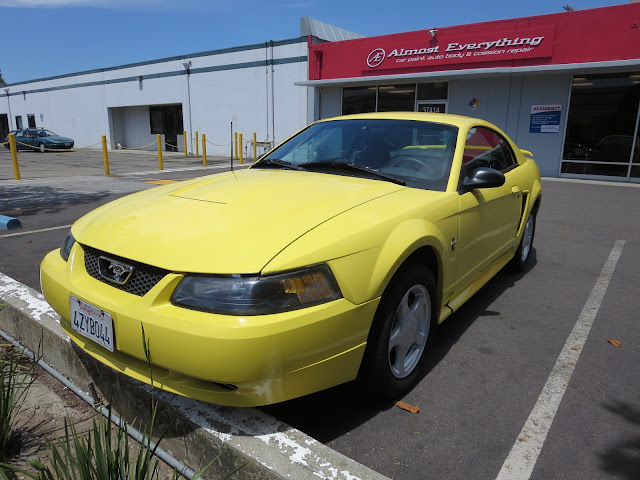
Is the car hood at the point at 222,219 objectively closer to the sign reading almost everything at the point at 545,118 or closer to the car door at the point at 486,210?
the car door at the point at 486,210

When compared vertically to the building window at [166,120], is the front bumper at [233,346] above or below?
below

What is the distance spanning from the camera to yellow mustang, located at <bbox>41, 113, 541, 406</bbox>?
177 centimetres

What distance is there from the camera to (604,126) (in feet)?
45.1

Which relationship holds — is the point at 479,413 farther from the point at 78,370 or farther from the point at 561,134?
the point at 561,134

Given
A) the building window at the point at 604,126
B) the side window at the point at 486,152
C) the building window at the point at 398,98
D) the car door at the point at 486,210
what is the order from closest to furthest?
the car door at the point at 486,210 < the side window at the point at 486,152 < the building window at the point at 604,126 < the building window at the point at 398,98

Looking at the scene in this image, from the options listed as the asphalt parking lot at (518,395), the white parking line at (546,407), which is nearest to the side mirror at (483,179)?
the asphalt parking lot at (518,395)

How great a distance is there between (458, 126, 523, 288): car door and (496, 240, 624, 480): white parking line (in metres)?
0.78

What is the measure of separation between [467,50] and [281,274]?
16003mm

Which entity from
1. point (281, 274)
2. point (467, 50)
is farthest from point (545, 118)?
point (281, 274)

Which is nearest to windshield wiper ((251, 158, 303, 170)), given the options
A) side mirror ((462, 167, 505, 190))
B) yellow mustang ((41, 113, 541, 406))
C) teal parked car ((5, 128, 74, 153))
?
yellow mustang ((41, 113, 541, 406))

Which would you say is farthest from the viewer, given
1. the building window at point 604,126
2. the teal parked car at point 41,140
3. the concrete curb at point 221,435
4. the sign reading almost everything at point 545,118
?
the teal parked car at point 41,140

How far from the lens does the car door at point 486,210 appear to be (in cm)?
299

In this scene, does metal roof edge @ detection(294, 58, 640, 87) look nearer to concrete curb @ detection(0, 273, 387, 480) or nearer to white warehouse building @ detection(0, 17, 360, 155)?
white warehouse building @ detection(0, 17, 360, 155)

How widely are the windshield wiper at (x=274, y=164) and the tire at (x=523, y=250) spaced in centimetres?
249
